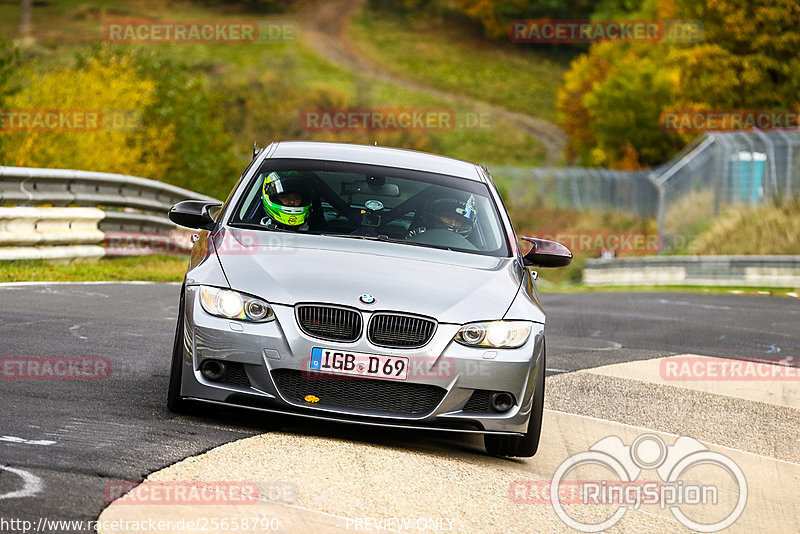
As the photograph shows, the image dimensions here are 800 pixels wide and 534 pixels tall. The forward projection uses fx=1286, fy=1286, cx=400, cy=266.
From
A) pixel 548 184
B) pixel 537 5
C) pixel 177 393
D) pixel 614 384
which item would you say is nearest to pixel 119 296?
pixel 614 384

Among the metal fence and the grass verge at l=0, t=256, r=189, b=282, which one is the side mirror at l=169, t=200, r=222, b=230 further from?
the metal fence

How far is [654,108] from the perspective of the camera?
6675 cm

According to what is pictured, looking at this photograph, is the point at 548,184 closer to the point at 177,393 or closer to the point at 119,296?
the point at 119,296

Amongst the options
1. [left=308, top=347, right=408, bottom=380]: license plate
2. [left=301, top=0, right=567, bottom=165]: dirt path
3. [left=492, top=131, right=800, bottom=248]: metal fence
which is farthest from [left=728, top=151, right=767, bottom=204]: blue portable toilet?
[left=301, top=0, right=567, bottom=165]: dirt path

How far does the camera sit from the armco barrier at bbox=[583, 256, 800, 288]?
2678 cm

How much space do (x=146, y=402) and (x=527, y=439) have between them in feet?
7.06

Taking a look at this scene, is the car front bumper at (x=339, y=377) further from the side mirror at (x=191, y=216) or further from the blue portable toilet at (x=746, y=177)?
the blue portable toilet at (x=746, y=177)

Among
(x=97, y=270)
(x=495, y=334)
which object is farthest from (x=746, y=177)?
(x=495, y=334)

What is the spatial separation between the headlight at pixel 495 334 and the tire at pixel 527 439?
0.85 feet

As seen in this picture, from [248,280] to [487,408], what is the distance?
1412 millimetres

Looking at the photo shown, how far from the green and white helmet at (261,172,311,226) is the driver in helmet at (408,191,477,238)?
0.68m

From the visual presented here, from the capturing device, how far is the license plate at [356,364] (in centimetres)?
645

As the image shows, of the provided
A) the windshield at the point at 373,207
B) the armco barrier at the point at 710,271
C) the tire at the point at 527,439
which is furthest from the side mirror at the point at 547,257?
the armco barrier at the point at 710,271

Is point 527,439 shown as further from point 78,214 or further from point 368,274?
point 78,214
